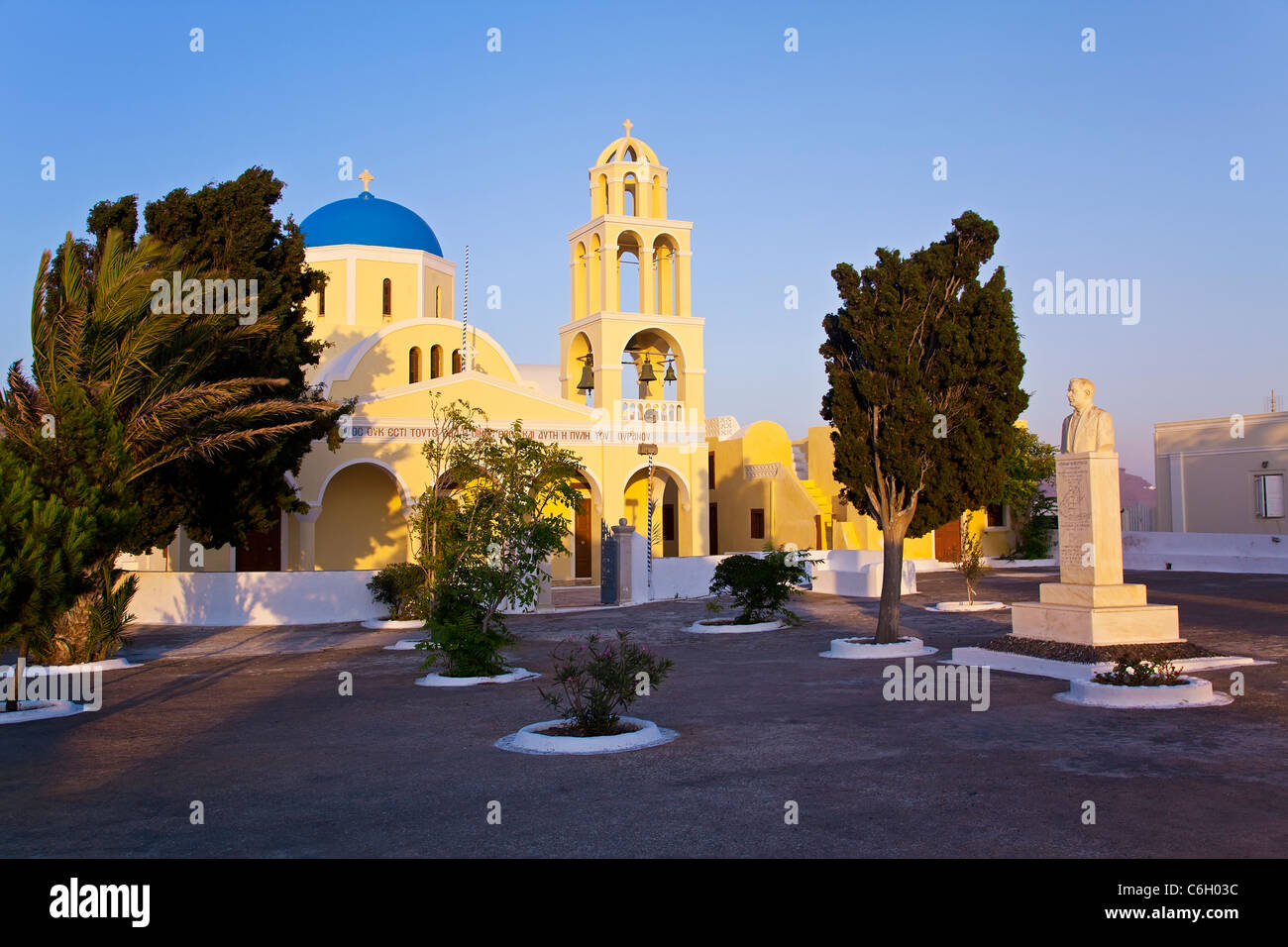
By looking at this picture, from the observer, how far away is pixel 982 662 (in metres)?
12.5

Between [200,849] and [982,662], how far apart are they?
908cm

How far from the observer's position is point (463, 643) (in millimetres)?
12578

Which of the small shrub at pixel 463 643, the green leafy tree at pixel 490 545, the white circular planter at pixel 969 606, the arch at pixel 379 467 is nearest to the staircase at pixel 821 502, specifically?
the white circular planter at pixel 969 606

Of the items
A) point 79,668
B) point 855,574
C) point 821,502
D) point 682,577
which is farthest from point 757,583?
point 821,502

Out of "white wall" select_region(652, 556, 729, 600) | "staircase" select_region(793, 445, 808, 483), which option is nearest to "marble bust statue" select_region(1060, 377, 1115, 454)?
"white wall" select_region(652, 556, 729, 600)

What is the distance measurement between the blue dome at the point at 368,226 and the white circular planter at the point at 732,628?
658 inches

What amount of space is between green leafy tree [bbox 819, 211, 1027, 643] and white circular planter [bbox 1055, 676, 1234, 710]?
14.4 feet

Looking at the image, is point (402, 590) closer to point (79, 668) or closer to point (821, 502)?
point (79, 668)

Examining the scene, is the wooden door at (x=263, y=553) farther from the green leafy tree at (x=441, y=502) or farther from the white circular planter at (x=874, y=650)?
the white circular planter at (x=874, y=650)

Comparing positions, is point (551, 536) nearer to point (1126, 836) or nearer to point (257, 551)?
point (1126, 836)

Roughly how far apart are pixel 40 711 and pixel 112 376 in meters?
4.75

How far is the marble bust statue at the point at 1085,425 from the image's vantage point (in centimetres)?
1229

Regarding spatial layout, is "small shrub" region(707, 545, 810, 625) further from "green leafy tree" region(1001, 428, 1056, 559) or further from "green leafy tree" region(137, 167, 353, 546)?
"green leafy tree" region(1001, 428, 1056, 559)
